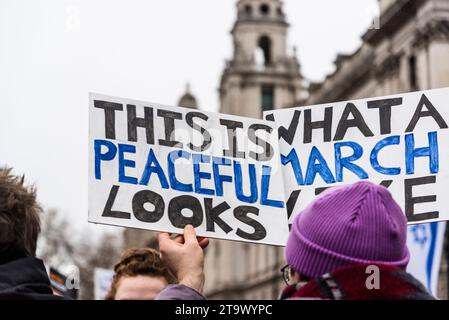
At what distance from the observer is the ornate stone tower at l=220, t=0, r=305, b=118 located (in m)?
77.4

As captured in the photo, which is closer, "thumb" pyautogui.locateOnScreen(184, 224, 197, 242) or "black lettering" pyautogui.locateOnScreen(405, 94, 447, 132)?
"thumb" pyautogui.locateOnScreen(184, 224, 197, 242)

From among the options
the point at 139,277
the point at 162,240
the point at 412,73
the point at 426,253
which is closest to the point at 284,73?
the point at 412,73

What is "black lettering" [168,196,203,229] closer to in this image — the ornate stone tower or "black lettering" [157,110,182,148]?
"black lettering" [157,110,182,148]

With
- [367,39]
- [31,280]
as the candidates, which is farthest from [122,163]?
[367,39]

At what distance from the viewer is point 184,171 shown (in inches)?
185

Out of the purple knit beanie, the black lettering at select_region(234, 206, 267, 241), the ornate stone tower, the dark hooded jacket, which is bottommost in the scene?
the dark hooded jacket

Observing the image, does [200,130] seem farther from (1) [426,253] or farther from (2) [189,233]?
(1) [426,253]

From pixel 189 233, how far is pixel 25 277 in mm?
969

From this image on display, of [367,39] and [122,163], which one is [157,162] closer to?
[122,163]

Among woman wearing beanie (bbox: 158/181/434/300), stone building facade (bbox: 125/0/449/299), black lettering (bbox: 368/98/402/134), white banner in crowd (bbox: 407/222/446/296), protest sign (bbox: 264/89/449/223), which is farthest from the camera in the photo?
stone building facade (bbox: 125/0/449/299)

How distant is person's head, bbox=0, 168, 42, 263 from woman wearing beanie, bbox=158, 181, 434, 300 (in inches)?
18.6

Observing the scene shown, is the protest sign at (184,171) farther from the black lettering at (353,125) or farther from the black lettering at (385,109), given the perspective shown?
the black lettering at (385,109)

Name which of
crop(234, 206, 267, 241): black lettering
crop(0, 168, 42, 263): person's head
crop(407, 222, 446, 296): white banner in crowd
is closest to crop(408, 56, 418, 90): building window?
crop(407, 222, 446, 296): white banner in crowd

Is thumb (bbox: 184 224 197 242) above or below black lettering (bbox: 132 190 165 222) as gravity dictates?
below
